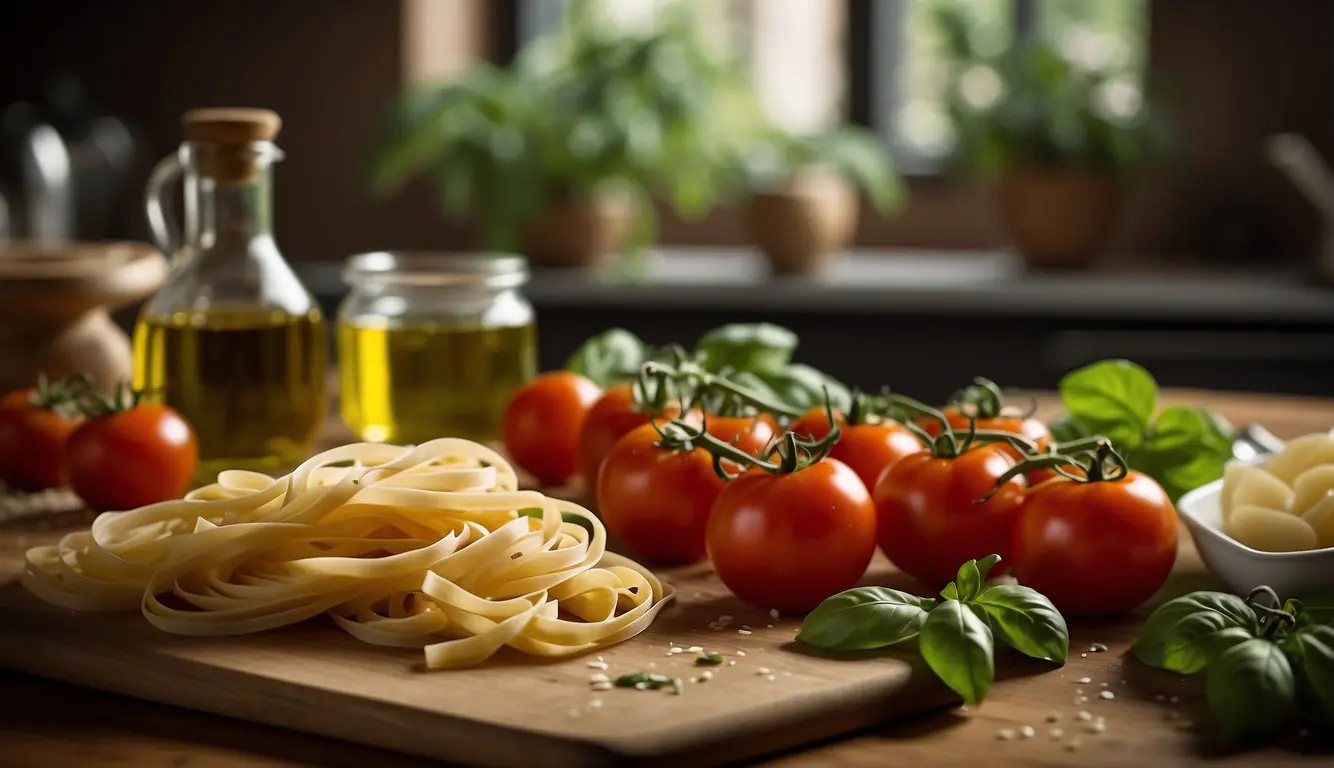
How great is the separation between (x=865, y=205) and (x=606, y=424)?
9.41ft

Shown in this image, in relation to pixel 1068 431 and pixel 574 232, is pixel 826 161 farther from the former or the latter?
pixel 1068 431

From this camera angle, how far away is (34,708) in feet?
2.90

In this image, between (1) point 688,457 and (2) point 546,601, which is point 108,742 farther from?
(1) point 688,457

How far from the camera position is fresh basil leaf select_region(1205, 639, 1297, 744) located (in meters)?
0.76

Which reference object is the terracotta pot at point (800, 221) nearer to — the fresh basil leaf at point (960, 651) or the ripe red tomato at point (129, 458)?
the ripe red tomato at point (129, 458)

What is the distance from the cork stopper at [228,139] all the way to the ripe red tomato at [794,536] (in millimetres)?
584

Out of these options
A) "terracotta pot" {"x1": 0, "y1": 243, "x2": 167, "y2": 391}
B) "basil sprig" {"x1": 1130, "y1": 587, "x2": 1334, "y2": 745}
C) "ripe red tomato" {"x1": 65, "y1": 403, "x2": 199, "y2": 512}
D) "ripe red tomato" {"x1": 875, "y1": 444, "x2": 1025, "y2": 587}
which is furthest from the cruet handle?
"basil sprig" {"x1": 1130, "y1": 587, "x2": 1334, "y2": 745}

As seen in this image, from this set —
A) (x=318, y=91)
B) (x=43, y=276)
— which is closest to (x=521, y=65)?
(x=318, y=91)

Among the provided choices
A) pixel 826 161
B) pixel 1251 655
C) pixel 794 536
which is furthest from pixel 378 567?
pixel 826 161

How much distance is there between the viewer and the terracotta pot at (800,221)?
3.32 metres

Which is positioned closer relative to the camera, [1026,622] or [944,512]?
[1026,622]

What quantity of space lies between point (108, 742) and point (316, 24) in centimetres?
357

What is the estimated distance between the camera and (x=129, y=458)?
1.23m

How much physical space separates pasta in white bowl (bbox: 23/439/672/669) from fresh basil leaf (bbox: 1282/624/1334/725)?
0.35m
